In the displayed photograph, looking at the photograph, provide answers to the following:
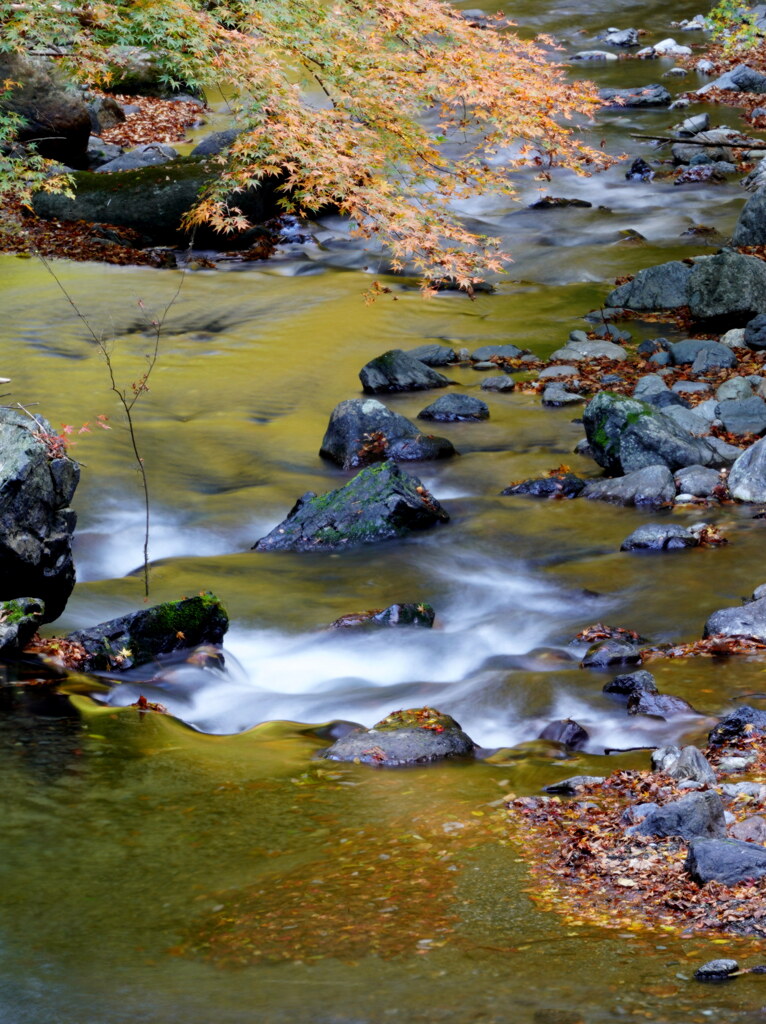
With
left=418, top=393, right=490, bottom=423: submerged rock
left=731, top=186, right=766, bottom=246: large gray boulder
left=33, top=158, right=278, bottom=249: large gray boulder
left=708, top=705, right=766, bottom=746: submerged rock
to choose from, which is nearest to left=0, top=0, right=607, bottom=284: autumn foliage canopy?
left=418, top=393, right=490, bottom=423: submerged rock

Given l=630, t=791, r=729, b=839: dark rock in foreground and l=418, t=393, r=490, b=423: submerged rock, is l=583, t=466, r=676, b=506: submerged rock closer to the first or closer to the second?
l=418, t=393, r=490, b=423: submerged rock

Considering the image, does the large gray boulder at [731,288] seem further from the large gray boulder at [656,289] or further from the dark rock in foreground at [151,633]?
the dark rock in foreground at [151,633]

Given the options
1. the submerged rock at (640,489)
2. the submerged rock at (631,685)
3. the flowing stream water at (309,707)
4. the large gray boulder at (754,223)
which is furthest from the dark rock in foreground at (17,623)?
the large gray boulder at (754,223)

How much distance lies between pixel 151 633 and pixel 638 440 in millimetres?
4928

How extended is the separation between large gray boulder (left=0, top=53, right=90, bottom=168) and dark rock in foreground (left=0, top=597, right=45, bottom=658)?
14413 mm

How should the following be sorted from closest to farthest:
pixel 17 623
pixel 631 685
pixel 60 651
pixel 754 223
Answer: pixel 631 685, pixel 17 623, pixel 60 651, pixel 754 223

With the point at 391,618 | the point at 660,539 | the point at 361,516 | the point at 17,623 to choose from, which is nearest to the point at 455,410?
the point at 361,516

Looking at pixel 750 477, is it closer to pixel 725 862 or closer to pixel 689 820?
pixel 689 820

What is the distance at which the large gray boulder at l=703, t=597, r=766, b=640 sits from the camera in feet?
20.4

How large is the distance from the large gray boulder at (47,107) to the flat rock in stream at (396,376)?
9.20m

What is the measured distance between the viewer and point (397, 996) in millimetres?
2865

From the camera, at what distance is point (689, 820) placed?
3855 millimetres

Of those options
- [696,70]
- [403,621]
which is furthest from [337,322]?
[696,70]

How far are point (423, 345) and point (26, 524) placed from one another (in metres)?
8.11
